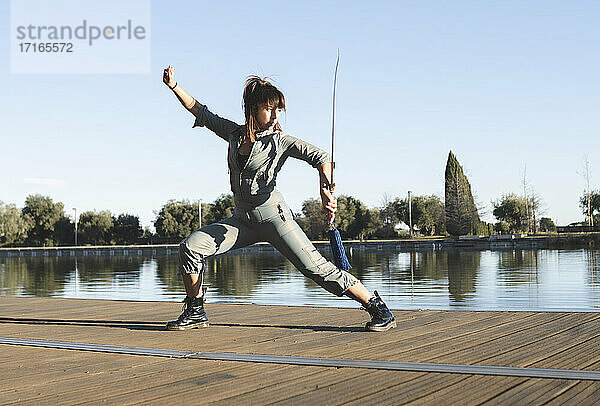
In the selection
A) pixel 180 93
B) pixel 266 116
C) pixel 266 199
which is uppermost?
pixel 180 93

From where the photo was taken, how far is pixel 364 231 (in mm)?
57312

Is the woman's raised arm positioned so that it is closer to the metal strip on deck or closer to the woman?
the woman

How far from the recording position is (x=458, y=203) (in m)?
51.8

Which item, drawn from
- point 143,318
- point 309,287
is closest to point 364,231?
point 309,287

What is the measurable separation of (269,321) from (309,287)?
8.79m

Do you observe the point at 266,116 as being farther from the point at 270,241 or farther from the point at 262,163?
the point at 270,241

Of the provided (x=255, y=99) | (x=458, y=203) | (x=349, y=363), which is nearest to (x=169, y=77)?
(x=255, y=99)

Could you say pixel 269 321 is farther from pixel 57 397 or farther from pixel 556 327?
pixel 57 397

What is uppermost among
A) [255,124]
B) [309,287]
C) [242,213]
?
[255,124]

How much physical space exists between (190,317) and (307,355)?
136 centimetres

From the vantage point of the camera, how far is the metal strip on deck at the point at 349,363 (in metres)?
2.48

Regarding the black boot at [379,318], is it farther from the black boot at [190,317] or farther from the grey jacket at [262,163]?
the black boot at [190,317]

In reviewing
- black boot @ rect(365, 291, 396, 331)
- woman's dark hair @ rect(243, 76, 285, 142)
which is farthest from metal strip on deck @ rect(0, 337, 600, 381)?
woman's dark hair @ rect(243, 76, 285, 142)

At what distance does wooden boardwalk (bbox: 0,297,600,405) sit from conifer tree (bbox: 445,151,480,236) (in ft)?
158
